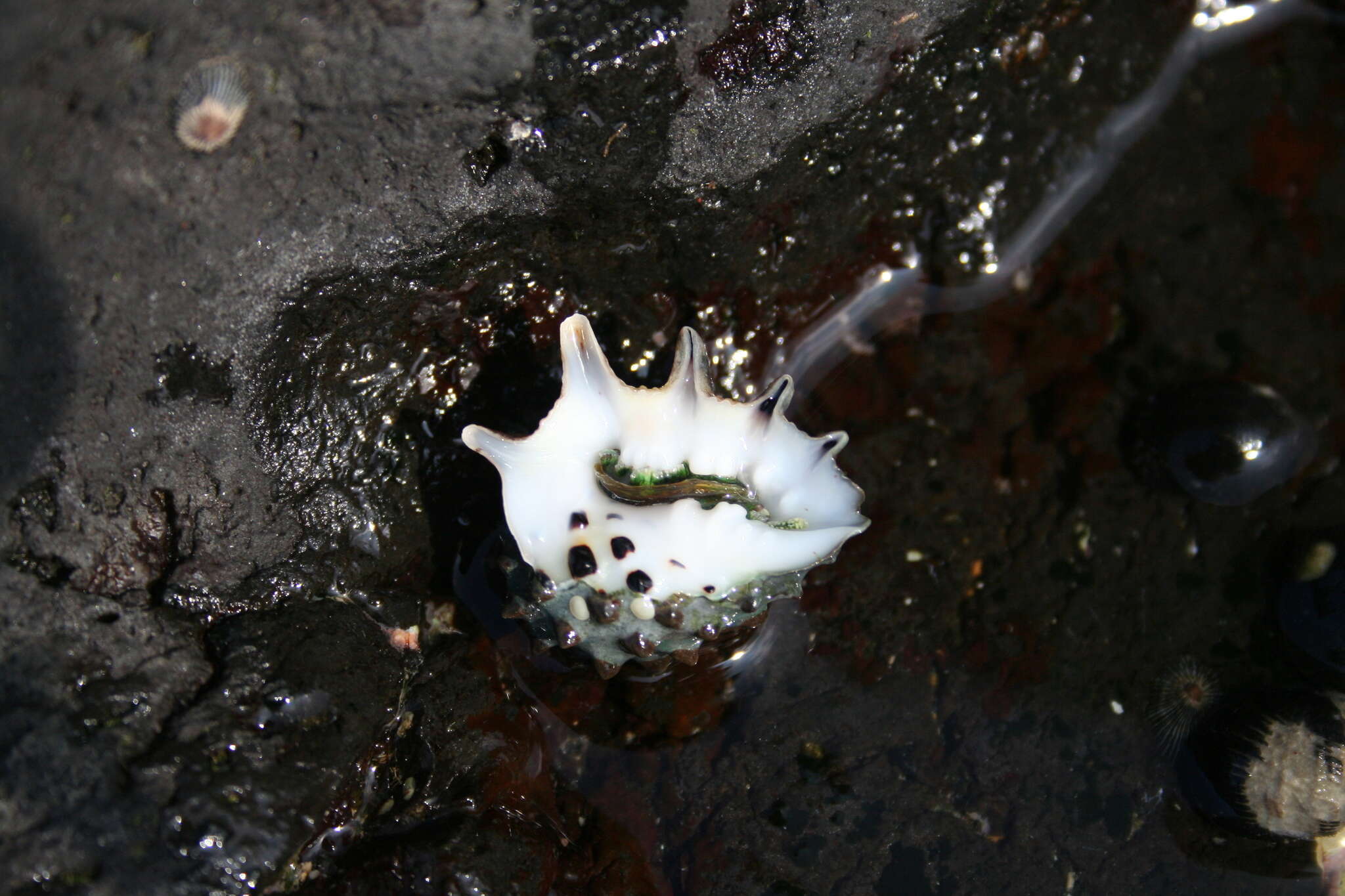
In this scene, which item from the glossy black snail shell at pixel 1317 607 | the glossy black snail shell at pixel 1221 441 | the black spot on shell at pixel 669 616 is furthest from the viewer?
the glossy black snail shell at pixel 1221 441

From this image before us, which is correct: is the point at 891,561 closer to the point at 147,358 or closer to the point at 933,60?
the point at 933,60

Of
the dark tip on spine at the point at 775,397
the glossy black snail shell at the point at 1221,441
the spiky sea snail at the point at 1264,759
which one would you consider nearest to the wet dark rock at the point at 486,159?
the dark tip on spine at the point at 775,397

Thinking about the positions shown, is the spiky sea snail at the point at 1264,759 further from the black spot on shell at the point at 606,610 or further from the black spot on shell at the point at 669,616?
the black spot on shell at the point at 606,610

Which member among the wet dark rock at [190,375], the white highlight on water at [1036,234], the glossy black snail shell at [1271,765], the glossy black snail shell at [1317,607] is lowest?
the glossy black snail shell at [1271,765]

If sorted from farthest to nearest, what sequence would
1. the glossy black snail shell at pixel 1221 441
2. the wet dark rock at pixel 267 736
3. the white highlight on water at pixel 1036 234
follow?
the white highlight on water at pixel 1036 234 → the glossy black snail shell at pixel 1221 441 → the wet dark rock at pixel 267 736

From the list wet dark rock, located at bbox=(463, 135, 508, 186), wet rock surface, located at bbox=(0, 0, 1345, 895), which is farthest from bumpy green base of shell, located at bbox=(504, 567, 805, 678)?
wet dark rock, located at bbox=(463, 135, 508, 186)

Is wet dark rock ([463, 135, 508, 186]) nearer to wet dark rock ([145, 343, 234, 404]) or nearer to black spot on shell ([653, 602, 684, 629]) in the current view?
wet dark rock ([145, 343, 234, 404])

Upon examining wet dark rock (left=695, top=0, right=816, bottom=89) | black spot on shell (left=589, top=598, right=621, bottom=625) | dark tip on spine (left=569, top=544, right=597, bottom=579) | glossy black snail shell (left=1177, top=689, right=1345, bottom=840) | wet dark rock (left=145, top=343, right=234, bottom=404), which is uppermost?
wet dark rock (left=695, top=0, right=816, bottom=89)
